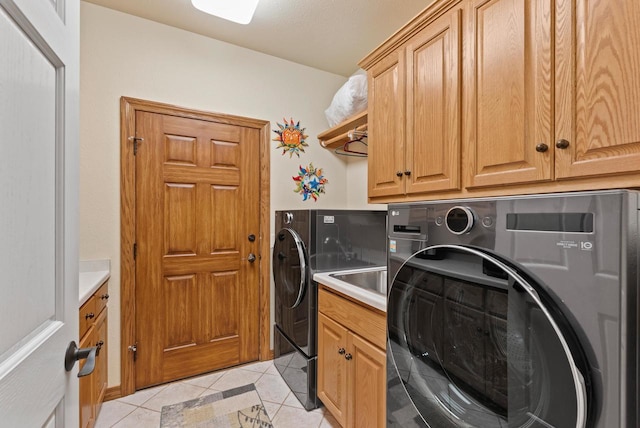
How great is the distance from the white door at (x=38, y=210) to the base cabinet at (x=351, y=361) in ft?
3.46

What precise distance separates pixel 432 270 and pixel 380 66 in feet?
3.77

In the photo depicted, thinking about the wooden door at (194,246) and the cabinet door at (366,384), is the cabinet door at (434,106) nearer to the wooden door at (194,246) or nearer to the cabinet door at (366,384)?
the cabinet door at (366,384)

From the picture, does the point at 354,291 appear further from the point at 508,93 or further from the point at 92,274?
the point at 92,274

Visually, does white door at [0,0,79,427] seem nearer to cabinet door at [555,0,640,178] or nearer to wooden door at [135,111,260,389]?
cabinet door at [555,0,640,178]

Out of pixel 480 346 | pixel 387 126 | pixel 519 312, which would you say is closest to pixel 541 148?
pixel 519 312

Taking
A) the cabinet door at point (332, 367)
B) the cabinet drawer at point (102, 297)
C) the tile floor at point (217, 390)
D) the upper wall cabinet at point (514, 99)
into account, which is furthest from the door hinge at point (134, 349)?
the upper wall cabinet at point (514, 99)

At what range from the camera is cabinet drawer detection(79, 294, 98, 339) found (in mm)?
1354

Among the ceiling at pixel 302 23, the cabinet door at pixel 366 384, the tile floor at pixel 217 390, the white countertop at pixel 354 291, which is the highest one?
the ceiling at pixel 302 23

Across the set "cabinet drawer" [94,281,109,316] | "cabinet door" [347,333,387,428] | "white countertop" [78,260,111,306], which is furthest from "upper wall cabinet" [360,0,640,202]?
"cabinet drawer" [94,281,109,316]

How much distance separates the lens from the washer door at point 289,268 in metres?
1.96

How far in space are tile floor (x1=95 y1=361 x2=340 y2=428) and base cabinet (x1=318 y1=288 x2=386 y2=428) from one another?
0.64 ft

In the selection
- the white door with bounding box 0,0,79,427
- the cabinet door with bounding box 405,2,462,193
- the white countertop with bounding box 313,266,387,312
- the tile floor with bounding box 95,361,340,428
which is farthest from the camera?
the tile floor with bounding box 95,361,340,428

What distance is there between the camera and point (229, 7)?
1.65 meters

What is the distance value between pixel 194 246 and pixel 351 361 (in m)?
1.46
